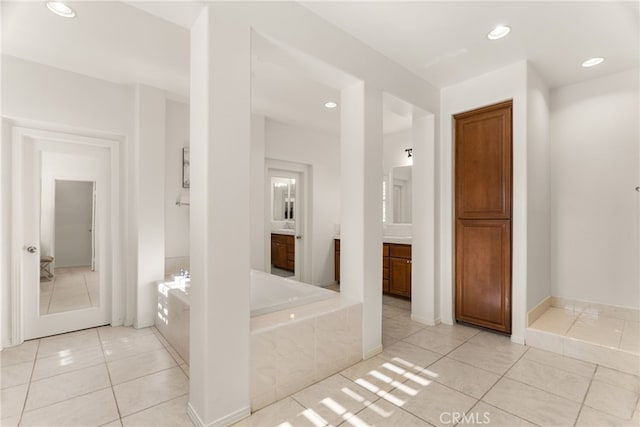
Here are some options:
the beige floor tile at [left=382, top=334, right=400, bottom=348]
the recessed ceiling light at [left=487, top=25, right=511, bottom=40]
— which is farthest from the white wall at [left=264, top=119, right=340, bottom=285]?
the recessed ceiling light at [left=487, top=25, right=511, bottom=40]

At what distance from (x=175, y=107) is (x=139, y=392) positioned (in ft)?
9.89

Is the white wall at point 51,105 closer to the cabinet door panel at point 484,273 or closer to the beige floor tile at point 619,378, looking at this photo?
the cabinet door panel at point 484,273

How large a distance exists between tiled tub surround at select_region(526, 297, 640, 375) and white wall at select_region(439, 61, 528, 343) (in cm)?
24

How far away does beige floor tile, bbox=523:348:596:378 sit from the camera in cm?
231

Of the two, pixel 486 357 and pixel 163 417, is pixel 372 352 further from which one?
pixel 163 417

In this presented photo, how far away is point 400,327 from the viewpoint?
3215 millimetres

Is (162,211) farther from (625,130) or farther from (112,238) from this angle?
(625,130)

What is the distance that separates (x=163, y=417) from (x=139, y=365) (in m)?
0.81

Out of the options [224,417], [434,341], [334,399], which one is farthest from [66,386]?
[434,341]

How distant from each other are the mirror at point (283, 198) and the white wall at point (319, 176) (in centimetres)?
32

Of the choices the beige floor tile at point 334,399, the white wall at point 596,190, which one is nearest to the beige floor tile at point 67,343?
the beige floor tile at point 334,399

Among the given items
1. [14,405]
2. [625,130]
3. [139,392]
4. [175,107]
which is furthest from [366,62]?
[14,405]

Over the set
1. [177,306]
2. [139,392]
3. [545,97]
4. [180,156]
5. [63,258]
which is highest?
[545,97]

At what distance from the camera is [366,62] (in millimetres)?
2545
